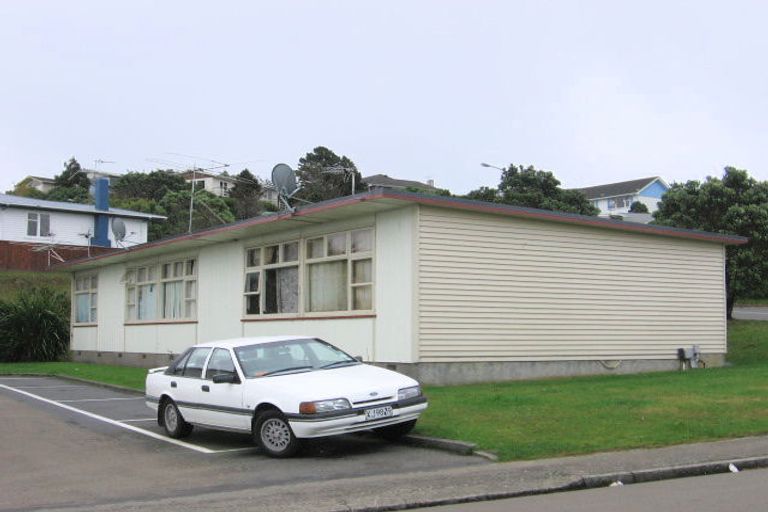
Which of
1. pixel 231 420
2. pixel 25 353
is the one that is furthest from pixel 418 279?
pixel 25 353

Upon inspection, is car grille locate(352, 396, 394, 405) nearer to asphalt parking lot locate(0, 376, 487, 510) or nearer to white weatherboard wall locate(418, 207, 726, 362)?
asphalt parking lot locate(0, 376, 487, 510)

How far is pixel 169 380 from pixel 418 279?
5.50 meters

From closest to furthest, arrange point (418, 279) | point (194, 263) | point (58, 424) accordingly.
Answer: point (58, 424) < point (418, 279) < point (194, 263)

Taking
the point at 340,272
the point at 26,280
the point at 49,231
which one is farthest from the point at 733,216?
the point at 49,231

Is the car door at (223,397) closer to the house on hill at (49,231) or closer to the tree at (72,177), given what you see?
the house on hill at (49,231)

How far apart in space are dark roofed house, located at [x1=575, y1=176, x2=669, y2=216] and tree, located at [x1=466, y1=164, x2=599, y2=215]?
157ft

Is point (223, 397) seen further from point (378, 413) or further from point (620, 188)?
point (620, 188)

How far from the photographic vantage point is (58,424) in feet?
42.2

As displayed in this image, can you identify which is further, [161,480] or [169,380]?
[169,380]

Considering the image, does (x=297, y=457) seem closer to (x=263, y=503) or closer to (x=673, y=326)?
(x=263, y=503)

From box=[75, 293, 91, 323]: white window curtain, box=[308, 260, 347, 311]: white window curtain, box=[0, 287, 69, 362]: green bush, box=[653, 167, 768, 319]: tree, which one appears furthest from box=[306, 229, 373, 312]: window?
box=[0, 287, 69, 362]: green bush

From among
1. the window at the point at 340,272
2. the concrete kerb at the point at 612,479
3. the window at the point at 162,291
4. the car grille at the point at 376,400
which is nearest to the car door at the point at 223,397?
the car grille at the point at 376,400

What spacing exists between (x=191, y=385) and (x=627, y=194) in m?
85.1

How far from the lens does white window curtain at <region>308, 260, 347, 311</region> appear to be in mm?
17438
